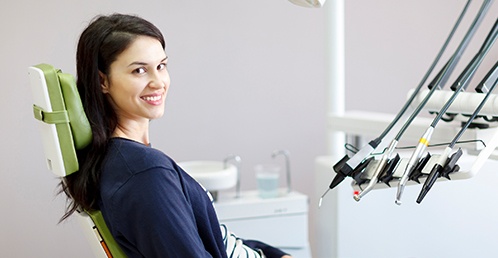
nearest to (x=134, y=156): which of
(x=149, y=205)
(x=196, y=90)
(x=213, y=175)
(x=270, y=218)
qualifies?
(x=149, y=205)

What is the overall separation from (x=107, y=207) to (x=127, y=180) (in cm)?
9

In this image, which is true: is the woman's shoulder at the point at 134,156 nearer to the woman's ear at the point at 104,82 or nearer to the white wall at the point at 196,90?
the woman's ear at the point at 104,82

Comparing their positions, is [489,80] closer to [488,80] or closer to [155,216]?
[488,80]

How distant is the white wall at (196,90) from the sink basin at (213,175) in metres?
0.50

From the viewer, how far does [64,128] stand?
5.64ft

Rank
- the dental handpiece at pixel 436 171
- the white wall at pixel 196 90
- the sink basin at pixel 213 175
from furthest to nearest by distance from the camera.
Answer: the white wall at pixel 196 90 < the sink basin at pixel 213 175 < the dental handpiece at pixel 436 171

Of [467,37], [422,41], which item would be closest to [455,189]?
[467,37]

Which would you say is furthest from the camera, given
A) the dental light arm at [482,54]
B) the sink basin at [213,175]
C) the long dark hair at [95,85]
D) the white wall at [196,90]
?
the white wall at [196,90]

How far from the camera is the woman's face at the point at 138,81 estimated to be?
1810 millimetres

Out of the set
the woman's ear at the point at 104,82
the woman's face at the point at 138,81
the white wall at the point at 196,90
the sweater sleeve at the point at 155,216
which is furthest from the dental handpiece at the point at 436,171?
the white wall at the point at 196,90

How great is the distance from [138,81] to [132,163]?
23 centimetres

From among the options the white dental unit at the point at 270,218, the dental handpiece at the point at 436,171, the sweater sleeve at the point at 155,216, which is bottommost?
the white dental unit at the point at 270,218

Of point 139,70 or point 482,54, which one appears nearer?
point 482,54

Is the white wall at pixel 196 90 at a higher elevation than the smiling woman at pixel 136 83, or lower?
lower
